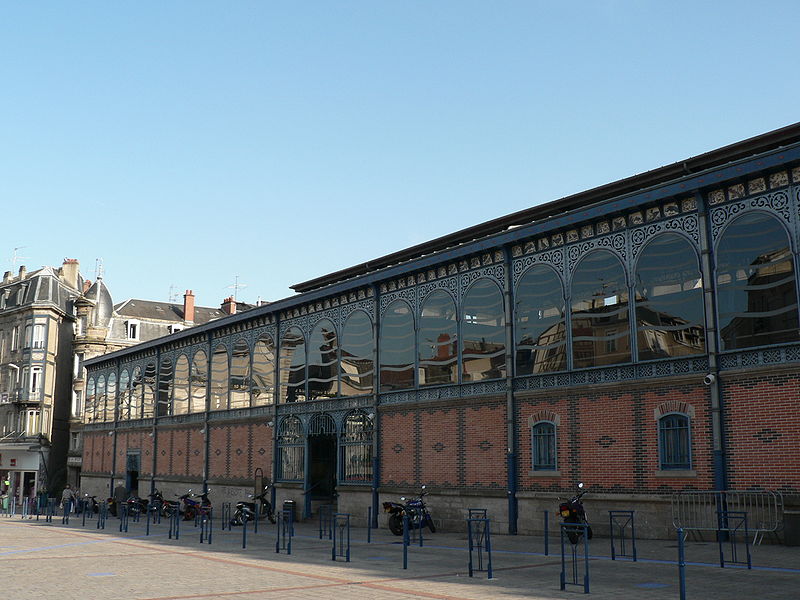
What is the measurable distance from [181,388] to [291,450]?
37.6 ft

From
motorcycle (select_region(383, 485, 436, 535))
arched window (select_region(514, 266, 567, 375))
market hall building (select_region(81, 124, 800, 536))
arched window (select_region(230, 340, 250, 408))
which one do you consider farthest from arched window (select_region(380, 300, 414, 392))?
arched window (select_region(230, 340, 250, 408))

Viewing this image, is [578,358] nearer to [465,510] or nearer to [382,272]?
[465,510]

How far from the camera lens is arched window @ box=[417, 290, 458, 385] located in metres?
26.9

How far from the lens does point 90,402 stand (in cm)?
5472

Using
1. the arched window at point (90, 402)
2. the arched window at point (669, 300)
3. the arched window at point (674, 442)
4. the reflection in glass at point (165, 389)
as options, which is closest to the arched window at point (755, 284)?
the arched window at point (669, 300)

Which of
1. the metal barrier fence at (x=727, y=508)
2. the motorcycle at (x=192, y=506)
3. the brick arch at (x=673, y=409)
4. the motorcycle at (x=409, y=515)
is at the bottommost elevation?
the motorcycle at (x=192, y=506)

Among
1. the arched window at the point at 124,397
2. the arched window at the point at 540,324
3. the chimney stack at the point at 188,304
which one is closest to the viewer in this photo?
the arched window at the point at 540,324

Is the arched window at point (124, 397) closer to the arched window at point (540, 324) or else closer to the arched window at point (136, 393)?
the arched window at point (136, 393)

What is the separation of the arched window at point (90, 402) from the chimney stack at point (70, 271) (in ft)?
42.7

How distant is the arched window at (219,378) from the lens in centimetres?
3962

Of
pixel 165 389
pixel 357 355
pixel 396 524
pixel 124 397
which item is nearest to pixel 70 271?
pixel 124 397

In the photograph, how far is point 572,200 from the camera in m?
25.2

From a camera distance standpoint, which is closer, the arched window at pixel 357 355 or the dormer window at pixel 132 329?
the arched window at pixel 357 355

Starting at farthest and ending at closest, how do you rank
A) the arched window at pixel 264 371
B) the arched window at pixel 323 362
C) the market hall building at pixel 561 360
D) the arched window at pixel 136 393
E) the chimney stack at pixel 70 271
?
the chimney stack at pixel 70 271
the arched window at pixel 136 393
the arched window at pixel 264 371
the arched window at pixel 323 362
the market hall building at pixel 561 360
